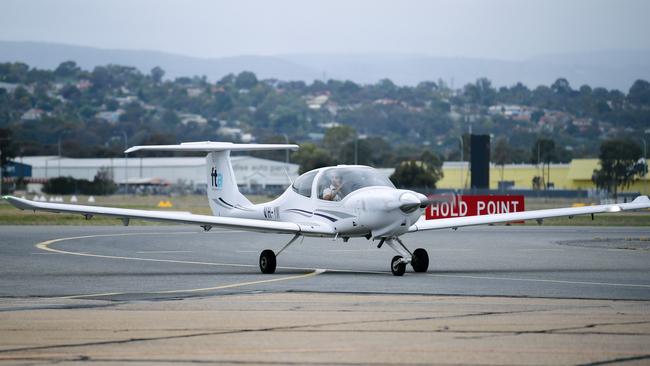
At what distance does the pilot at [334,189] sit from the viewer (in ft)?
74.1

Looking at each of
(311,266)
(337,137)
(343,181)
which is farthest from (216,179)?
(337,137)

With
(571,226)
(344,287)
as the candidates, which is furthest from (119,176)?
(344,287)

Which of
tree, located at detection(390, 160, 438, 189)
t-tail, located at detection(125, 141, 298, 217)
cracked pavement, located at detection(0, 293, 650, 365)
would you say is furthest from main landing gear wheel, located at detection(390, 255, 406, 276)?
tree, located at detection(390, 160, 438, 189)

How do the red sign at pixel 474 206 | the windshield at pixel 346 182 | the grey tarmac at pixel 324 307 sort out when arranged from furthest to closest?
1. the red sign at pixel 474 206
2. the windshield at pixel 346 182
3. the grey tarmac at pixel 324 307

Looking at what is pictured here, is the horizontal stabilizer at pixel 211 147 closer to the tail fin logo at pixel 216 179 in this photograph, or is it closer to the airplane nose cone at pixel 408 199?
the tail fin logo at pixel 216 179

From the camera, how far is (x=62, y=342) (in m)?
12.4

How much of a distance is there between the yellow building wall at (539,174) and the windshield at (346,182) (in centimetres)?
9143

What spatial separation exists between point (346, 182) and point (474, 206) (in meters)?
22.7

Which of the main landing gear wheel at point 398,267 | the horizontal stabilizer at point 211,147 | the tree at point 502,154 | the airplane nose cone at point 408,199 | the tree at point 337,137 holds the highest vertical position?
the tree at point 337,137

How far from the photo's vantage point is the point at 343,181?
2267 centimetres

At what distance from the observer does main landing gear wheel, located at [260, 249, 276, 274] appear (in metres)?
22.5

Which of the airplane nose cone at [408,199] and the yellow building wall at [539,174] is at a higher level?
the yellow building wall at [539,174]

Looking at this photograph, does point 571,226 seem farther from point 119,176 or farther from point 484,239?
point 119,176

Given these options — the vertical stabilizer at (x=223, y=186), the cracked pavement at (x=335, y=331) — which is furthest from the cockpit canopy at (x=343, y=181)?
the cracked pavement at (x=335, y=331)
